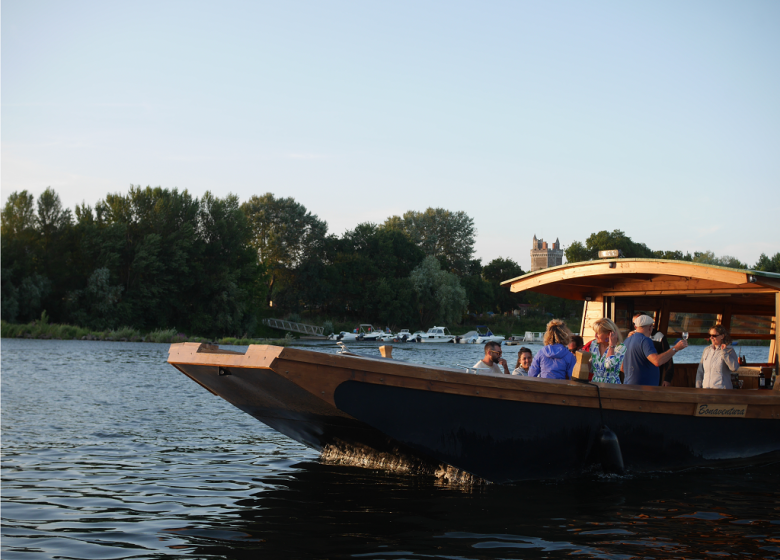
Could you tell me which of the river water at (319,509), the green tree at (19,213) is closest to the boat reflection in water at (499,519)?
the river water at (319,509)

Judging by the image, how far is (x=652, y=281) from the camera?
1057 cm

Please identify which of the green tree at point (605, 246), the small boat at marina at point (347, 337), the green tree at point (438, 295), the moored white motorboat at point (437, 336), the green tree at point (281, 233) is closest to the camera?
the small boat at marina at point (347, 337)

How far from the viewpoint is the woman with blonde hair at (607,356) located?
774 cm

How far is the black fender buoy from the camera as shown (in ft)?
22.7

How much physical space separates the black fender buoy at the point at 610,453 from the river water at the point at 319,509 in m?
0.38

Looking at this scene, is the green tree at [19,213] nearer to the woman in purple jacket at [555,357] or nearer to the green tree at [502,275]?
the woman in purple jacket at [555,357]

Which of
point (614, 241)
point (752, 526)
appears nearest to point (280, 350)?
point (752, 526)

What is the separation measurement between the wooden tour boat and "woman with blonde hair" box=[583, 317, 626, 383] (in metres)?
0.49

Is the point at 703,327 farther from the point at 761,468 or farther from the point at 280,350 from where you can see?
the point at 280,350

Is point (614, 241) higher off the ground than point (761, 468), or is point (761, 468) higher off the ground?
point (614, 241)

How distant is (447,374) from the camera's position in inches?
252

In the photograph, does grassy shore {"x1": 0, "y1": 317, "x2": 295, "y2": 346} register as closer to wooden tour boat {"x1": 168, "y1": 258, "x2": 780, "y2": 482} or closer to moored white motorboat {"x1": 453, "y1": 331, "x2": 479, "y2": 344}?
moored white motorboat {"x1": 453, "y1": 331, "x2": 479, "y2": 344}

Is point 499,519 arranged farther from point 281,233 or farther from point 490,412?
point 281,233

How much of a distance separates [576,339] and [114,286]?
1948 inches
